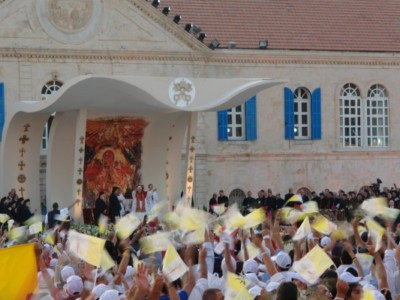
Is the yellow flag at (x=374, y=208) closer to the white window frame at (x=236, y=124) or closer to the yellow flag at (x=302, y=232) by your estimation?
the yellow flag at (x=302, y=232)

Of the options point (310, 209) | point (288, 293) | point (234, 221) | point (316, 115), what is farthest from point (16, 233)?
point (316, 115)

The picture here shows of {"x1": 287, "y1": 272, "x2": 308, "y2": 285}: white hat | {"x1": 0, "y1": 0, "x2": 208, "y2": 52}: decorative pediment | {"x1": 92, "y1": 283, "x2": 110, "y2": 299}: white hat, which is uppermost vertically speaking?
{"x1": 0, "y1": 0, "x2": 208, "y2": 52}: decorative pediment

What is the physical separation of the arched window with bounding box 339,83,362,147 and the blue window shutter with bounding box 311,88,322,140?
1105mm

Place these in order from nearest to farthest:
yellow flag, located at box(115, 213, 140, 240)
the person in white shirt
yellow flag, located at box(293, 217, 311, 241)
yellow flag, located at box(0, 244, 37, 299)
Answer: yellow flag, located at box(0, 244, 37, 299) → yellow flag, located at box(293, 217, 311, 241) → yellow flag, located at box(115, 213, 140, 240) → the person in white shirt

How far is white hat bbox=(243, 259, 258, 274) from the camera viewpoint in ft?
39.8

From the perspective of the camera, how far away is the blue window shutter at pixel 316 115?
1650 inches

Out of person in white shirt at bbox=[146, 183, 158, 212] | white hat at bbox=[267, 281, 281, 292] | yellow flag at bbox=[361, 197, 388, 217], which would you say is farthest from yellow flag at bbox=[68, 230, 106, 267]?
person in white shirt at bbox=[146, 183, 158, 212]

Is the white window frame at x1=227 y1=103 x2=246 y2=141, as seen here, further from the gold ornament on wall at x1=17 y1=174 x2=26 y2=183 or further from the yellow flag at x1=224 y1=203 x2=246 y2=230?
the yellow flag at x1=224 y1=203 x2=246 y2=230

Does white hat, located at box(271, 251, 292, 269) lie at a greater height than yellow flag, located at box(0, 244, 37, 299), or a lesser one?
lesser

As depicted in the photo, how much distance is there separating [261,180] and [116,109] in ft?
33.5

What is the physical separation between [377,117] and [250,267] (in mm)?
32025

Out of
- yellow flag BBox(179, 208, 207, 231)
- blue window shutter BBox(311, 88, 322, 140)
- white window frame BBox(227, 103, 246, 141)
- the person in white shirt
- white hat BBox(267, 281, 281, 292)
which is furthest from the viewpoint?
blue window shutter BBox(311, 88, 322, 140)

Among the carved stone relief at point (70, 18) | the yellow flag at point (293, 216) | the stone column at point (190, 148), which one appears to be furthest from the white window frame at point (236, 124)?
the yellow flag at point (293, 216)

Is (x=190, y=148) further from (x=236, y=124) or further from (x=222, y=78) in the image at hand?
(x=236, y=124)
